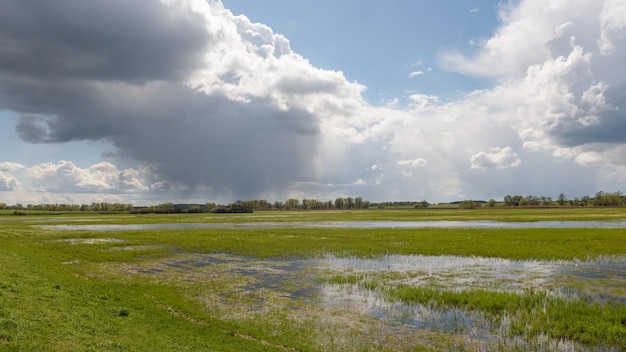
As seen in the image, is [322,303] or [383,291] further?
[383,291]

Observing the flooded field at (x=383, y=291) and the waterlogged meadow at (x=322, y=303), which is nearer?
the waterlogged meadow at (x=322, y=303)

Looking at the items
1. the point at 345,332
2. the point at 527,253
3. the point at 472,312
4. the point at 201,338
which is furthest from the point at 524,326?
the point at 527,253

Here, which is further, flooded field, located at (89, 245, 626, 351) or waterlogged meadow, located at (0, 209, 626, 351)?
flooded field, located at (89, 245, 626, 351)

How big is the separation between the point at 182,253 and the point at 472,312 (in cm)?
3574

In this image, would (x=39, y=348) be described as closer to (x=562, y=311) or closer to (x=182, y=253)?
(x=562, y=311)

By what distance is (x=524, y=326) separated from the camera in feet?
55.7

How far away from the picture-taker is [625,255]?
3694 cm

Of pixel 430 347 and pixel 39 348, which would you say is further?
pixel 430 347

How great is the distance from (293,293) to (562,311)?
52.6 feet

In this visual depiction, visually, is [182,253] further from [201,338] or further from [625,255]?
[625,255]

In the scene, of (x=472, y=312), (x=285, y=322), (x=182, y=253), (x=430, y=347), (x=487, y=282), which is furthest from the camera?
(x=182, y=253)

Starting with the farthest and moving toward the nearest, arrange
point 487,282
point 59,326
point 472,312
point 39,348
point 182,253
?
point 182,253
point 487,282
point 472,312
point 59,326
point 39,348

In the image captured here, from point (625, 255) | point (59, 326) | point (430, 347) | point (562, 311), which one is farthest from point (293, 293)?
point (625, 255)

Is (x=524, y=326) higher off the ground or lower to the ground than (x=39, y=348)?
lower
